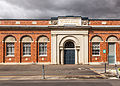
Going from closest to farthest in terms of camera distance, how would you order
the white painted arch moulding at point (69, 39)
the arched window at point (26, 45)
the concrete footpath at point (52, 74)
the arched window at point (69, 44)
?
the concrete footpath at point (52, 74) < the white painted arch moulding at point (69, 39) < the arched window at point (26, 45) < the arched window at point (69, 44)

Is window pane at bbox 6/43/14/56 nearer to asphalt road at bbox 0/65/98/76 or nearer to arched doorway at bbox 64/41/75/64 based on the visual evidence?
asphalt road at bbox 0/65/98/76

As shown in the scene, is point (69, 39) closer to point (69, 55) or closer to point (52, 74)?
point (69, 55)

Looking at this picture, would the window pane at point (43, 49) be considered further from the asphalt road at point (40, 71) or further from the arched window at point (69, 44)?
the asphalt road at point (40, 71)

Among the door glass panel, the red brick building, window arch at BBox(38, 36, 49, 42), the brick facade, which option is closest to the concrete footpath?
the brick facade

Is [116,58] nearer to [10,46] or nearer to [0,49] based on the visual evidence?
[10,46]

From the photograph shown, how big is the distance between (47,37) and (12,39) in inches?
241

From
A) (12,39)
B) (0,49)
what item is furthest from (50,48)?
→ (0,49)

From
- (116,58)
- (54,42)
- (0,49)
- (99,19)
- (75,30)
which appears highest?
(99,19)

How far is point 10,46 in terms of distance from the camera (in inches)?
749

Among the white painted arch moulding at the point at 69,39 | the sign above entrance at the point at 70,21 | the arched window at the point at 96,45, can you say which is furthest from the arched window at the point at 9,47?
the arched window at the point at 96,45

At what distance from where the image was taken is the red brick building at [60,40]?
739 inches

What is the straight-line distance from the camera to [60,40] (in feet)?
62.0

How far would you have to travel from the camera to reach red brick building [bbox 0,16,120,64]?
18.8 m

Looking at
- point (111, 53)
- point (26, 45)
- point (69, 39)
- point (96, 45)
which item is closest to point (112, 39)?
point (111, 53)
